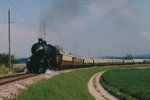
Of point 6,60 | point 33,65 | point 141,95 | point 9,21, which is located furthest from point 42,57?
point 6,60

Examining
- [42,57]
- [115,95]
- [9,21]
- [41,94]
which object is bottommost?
[115,95]

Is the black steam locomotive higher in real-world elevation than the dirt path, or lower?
higher

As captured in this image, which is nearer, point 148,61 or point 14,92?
point 14,92

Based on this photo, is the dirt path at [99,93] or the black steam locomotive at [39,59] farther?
the black steam locomotive at [39,59]

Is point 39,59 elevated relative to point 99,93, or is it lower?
elevated

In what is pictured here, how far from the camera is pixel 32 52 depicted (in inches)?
1208

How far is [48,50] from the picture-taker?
32.0m

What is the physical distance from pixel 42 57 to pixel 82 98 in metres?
10.5

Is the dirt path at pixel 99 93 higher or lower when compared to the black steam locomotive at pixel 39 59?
lower

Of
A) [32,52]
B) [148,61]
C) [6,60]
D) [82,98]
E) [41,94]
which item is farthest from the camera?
[148,61]

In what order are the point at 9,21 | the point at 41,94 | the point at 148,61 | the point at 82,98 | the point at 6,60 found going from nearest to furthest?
the point at 41,94 → the point at 82,98 → the point at 9,21 → the point at 6,60 → the point at 148,61

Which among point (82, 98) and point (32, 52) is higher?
point (32, 52)

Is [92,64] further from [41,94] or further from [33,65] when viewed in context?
[41,94]

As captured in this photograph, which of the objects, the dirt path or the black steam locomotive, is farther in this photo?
the black steam locomotive
